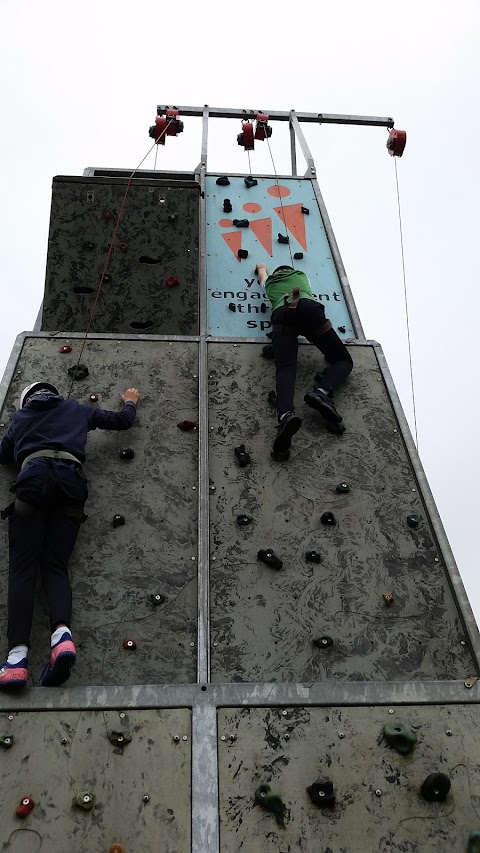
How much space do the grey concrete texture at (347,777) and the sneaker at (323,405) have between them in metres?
1.85

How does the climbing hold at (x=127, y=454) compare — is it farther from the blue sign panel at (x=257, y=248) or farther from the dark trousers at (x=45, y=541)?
the blue sign panel at (x=257, y=248)

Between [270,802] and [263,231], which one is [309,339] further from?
[270,802]

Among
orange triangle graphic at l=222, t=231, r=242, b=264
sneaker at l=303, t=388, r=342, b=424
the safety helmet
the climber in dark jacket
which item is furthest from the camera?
orange triangle graphic at l=222, t=231, r=242, b=264

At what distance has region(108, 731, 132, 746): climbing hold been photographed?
3.27 m

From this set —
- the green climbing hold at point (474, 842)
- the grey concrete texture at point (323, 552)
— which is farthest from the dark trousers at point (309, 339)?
the green climbing hold at point (474, 842)

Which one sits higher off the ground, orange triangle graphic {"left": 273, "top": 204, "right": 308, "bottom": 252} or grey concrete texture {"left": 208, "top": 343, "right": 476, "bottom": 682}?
orange triangle graphic {"left": 273, "top": 204, "right": 308, "bottom": 252}

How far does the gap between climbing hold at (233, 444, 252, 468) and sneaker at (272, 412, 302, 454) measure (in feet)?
0.60

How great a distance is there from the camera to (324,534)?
13.8 ft

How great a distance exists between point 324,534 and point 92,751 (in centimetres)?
172

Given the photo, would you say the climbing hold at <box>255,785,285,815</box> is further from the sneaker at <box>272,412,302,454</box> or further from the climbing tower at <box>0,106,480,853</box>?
the sneaker at <box>272,412,302,454</box>

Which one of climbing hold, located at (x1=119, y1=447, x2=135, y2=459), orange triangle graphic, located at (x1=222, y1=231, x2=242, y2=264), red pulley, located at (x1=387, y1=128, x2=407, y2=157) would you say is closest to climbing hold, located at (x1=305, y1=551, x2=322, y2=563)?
climbing hold, located at (x1=119, y1=447, x2=135, y2=459)

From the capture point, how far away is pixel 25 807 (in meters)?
3.04

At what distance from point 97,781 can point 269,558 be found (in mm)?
1423

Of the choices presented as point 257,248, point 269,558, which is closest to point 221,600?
point 269,558
